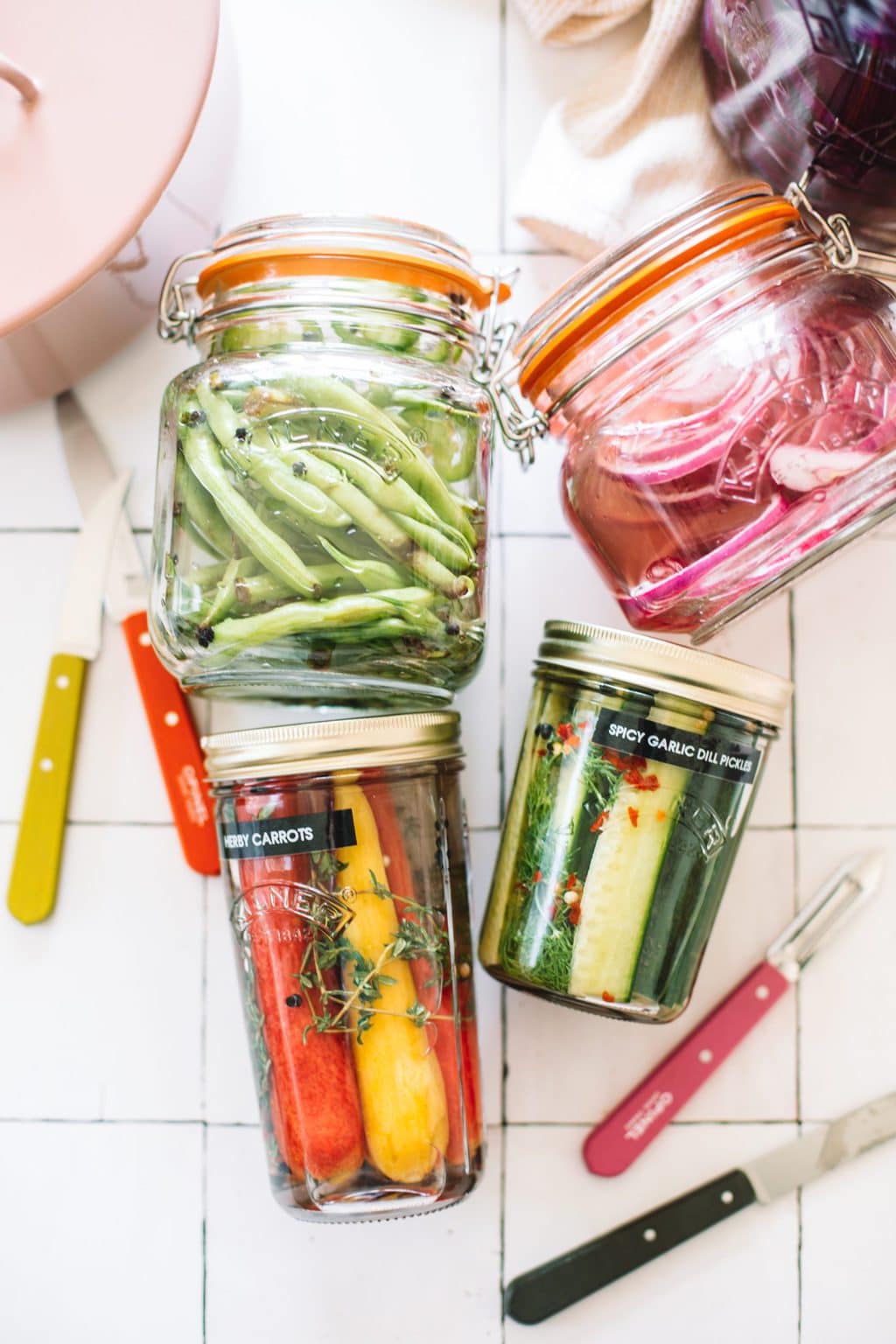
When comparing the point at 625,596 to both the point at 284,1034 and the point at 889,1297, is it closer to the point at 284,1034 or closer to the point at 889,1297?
the point at 284,1034

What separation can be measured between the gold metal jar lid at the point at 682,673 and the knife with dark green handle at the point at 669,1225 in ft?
1.22

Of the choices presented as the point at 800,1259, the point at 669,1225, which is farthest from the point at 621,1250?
the point at 800,1259

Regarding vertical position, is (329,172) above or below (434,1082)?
above

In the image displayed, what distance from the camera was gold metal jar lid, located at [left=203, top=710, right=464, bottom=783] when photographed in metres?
0.61

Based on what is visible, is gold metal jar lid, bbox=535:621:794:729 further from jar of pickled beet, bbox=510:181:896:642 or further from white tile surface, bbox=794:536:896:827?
white tile surface, bbox=794:536:896:827

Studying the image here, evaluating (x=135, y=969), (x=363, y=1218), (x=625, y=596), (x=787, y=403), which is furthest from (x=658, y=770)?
(x=135, y=969)

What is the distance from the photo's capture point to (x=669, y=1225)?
781mm

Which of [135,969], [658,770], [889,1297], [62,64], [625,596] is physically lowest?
[889,1297]

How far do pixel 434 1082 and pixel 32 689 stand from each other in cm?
42

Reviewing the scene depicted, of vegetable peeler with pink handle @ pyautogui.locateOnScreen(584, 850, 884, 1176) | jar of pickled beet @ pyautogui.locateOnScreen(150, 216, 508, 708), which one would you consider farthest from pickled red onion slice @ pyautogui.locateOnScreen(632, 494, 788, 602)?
vegetable peeler with pink handle @ pyautogui.locateOnScreen(584, 850, 884, 1176)

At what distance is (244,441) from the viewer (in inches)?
22.2

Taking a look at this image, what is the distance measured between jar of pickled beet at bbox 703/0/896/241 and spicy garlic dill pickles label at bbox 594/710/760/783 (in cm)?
36

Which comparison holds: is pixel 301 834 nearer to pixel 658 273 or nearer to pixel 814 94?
pixel 658 273

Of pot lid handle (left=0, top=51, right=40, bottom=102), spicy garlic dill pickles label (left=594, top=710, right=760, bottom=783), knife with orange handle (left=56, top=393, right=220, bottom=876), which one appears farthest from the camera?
knife with orange handle (left=56, top=393, right=220, bottom=876)
